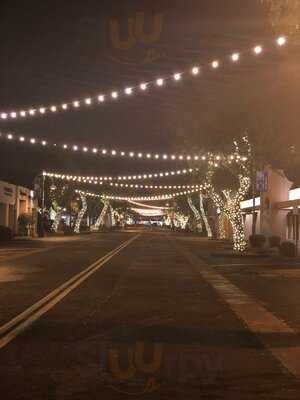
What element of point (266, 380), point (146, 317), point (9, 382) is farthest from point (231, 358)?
point (146, 317)

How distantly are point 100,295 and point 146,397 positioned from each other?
9677 millimetres

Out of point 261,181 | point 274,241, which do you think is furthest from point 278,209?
point 261,181

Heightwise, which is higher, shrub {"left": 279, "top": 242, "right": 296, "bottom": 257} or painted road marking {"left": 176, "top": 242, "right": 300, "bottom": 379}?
shrub {"left": 279, "top": 242, "right": 296, "bottom": 257}

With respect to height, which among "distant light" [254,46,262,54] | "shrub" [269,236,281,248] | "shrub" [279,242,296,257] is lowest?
"shrub" [279,242,296,257]

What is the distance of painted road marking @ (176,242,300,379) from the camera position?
9502mm

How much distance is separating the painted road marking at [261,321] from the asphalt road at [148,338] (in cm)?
2

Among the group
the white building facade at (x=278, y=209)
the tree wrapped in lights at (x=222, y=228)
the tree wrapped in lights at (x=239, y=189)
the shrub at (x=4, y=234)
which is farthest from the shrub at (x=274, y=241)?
the tree wrapped in lights at (x=222, y=228)

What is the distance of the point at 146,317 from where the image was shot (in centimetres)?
1321

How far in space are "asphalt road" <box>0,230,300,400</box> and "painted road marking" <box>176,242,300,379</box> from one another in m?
0.02

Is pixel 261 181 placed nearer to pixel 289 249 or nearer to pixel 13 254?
pixel 289 249

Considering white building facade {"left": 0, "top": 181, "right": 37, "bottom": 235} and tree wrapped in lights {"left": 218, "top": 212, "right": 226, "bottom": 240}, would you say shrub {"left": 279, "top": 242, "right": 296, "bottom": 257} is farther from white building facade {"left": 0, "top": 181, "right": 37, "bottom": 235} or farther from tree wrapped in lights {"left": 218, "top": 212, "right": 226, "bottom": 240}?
white building facade {"left": 0, "top": 181, "right": 37, "bottom": 235}

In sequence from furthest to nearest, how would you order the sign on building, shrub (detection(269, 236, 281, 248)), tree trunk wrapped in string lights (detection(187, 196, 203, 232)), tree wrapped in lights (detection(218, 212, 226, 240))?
1. tree trunk wrapped in string lights (detection(187, 196, 203, 232))
2. tree wrapped in lights (detection(218, 212, 226, 240))
3. shrub (detection(269, 236, 281, 248))
4. the sign on building

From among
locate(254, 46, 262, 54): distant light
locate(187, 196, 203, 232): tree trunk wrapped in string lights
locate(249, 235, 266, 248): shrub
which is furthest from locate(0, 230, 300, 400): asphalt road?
locate(187, 196, 203, 232): tree trunk wrapped in string lights

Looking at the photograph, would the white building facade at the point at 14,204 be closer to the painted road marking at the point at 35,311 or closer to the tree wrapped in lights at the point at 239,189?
the tree wrapped in lights at the point at 239,189
